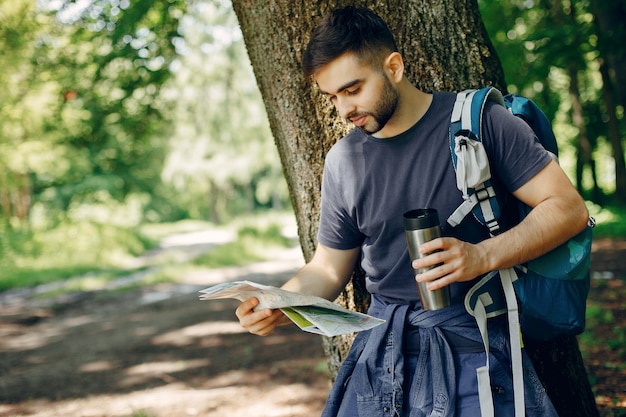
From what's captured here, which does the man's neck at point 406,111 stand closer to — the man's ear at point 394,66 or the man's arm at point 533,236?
the man's ear at point 394,66

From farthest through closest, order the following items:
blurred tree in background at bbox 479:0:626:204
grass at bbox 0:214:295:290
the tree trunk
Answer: the tree trunk → grass at bbox 0:214:295:290 → blurred tree in background at bbox 479:0:626:204

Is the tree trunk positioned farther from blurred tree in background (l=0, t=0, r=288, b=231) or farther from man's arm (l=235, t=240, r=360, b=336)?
man's arm (l=235, t=240, r=360, b=336)

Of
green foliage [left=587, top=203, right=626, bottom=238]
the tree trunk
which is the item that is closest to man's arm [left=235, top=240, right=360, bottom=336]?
green foliage [left=587, top=203, right=626, bottom=238]

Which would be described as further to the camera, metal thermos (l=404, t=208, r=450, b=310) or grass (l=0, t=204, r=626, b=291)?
grass (l=0, t=204, r=626, b=291)

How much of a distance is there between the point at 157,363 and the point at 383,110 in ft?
18.1

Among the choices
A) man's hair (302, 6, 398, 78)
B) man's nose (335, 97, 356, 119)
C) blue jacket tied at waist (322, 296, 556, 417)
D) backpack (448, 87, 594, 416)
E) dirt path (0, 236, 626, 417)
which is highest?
man's hair (302, 6, 398, 78)

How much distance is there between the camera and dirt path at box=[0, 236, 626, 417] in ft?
16.7

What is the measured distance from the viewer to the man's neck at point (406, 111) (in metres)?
2.00

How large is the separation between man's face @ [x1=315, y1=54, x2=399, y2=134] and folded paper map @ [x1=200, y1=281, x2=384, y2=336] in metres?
0.62

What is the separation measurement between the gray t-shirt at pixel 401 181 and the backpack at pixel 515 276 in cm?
6

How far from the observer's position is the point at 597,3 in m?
6.73

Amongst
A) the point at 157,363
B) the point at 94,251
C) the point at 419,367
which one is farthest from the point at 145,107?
the point at 94,251

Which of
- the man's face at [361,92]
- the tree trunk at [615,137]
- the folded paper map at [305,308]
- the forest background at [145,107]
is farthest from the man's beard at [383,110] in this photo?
the tree trunk at [615,137]

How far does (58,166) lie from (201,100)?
18.6 feet
